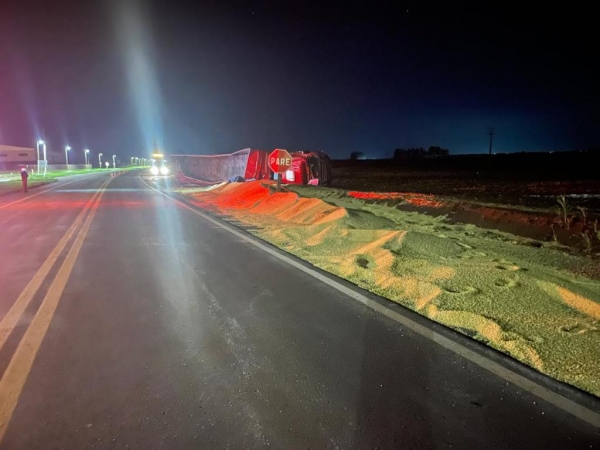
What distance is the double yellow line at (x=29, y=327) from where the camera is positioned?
3746 mm

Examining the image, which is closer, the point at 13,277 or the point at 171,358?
the point at 171,358

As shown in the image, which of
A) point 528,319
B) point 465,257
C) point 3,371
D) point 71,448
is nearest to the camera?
point 71,448

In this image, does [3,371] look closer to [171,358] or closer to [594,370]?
[171,358]

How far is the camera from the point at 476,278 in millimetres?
6984

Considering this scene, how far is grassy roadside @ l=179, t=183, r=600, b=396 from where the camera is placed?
466cm

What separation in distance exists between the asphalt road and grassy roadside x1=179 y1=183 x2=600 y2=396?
1.77 feet

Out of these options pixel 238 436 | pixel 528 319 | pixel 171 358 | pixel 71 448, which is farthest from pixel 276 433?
pixel 528 319

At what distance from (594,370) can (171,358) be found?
3.85 m

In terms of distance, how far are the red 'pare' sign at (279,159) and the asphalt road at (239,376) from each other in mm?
11474

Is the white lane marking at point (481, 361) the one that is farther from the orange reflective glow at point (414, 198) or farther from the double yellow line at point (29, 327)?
the orange reflective glow at point (414, 198)

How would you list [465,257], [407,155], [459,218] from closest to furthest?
[465,257]
[459,218]
[407,155]

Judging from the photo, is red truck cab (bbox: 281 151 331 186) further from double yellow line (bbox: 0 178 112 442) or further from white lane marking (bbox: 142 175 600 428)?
white lane marking (bbox: 142 175 600 428)

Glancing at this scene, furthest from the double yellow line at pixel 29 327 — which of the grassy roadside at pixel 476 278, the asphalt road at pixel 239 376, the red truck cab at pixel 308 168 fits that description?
the red truck cab at pixel 308 168

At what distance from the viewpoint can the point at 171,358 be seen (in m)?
4.46
